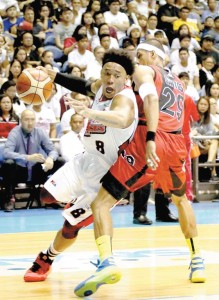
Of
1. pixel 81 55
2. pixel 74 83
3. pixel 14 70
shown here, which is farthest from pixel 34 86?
pixel 81 55

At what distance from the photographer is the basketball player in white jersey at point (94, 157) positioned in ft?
19.3

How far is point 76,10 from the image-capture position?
16.2m

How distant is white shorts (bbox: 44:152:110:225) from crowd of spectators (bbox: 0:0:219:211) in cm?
563

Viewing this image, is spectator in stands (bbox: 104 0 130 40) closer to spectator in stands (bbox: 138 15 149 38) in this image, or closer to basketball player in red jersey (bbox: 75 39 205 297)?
spectator in stands (bbox: 138 15 149 38)

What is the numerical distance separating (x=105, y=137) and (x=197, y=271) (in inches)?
48.9

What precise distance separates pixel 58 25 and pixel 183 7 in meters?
3.40

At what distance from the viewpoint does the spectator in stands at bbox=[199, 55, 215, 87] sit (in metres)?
16.0

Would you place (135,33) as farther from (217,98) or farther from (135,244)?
(135,244)

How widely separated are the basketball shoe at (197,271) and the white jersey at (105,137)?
1018mm

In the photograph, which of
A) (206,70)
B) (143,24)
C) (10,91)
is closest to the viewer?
(10,91)

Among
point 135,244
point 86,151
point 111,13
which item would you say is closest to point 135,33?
point 111,13

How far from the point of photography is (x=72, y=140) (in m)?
11.6

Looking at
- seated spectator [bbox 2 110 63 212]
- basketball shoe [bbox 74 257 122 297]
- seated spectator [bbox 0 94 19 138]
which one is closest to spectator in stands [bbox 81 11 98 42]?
seated spectator [bbox 0 94 19 138]

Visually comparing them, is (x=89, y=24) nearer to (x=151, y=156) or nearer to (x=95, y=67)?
(x=95, y=67)
